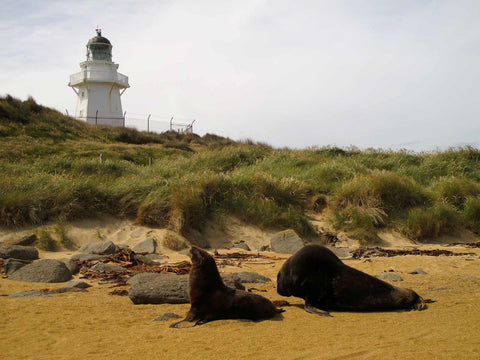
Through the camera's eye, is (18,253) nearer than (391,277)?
No

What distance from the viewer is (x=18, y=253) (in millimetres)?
8148

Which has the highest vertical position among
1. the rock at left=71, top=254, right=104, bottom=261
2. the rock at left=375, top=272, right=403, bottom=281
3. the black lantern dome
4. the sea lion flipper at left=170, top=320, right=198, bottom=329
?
the black lantern dome

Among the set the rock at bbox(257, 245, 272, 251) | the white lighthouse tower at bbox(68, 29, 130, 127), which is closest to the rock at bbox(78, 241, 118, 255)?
the rock at bbox(257, 245, 272, 251)

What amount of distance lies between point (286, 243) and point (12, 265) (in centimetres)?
545

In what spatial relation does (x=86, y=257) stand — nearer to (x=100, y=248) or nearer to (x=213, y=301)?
(x=100, y=248)

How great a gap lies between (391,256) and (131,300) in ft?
19.1

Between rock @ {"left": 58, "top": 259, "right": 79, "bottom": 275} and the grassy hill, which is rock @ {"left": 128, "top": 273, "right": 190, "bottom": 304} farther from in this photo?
the grassy hill

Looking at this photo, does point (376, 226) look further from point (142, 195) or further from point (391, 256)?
point (142, 195)

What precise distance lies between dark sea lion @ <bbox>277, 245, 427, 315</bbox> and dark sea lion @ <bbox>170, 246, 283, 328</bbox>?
0.54 metres

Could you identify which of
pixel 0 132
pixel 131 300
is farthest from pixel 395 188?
pixel 0 132

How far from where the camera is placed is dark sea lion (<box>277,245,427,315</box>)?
206 inches

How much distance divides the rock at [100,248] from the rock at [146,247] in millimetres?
717

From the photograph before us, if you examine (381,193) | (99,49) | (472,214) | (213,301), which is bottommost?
(213,301)

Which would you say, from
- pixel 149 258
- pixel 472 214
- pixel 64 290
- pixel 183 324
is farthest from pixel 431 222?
pixel 64 290
